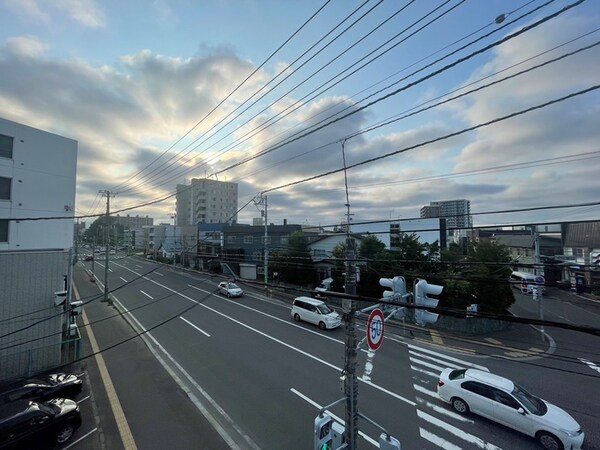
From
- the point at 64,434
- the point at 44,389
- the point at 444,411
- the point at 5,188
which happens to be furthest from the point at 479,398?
the point at 5,188

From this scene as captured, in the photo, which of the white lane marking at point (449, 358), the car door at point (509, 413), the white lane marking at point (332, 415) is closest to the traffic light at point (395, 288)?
the white lane marking at point (332, 415)

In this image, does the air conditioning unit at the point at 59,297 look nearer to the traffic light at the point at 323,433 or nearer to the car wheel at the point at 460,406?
the traffic light at the point at 323,433

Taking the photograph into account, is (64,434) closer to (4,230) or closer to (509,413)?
(4,230)

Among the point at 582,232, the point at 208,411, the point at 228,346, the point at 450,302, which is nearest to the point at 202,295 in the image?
the point at 228,346

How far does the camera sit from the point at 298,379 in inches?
458

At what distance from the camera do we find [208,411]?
941 centimetres

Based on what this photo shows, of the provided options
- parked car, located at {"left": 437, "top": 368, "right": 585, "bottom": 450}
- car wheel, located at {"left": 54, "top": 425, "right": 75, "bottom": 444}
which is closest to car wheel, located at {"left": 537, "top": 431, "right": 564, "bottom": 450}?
parked car, located at {"left": 437, "top": 368, "right": 585, "bottom": 450}

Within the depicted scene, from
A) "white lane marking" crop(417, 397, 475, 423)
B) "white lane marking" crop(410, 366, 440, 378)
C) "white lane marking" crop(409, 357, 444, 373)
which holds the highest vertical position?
"white lane marking" crop(417, 397, 475, 423)

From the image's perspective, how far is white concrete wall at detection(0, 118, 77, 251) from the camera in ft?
43.4

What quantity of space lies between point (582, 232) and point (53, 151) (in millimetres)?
59536

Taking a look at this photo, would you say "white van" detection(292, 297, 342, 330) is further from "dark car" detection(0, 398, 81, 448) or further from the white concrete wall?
the white concrete wall

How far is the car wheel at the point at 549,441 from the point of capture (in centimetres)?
803

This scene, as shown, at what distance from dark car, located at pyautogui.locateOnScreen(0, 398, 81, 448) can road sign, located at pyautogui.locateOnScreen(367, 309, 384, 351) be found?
8.99 meters

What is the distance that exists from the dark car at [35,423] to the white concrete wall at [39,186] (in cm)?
773
